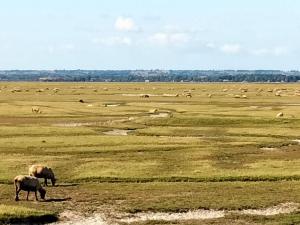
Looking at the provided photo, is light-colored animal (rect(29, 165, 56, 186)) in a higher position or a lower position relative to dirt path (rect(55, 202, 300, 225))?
higher

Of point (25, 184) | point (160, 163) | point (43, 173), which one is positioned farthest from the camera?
point (160, 163)

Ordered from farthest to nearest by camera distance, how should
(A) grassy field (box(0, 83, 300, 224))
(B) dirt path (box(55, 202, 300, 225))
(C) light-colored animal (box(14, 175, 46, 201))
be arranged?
(C) light-colored animal (box(14, 175, 46, 201)), (A) grassy field (box(0, 83, 300, 224)), (B) dirt path (box(55, 202, 300, 225))

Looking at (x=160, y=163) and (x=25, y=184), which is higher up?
(x=25, y=184)

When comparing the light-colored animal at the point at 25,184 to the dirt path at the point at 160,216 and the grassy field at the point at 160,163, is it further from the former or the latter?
the dirt path at the point at 160,216

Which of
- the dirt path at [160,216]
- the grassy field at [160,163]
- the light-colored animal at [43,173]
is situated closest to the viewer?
the dirt path at [160,216]

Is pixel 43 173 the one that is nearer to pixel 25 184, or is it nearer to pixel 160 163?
pixel 25 184

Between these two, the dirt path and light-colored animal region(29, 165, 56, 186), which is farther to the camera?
light-colored animal region(29, 165, 56, 186)

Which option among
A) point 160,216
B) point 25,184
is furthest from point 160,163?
point 160,216

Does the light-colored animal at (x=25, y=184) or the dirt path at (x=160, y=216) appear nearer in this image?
the dirt path at (x=160, y=216)

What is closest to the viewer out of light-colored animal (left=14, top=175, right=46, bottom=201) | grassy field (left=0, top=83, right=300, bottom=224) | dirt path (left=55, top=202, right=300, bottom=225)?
dirt path (left=55, top=202, right=300, bottom=225)

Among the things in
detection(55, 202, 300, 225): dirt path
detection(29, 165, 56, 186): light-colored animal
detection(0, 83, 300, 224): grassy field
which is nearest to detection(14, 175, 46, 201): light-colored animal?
detection(0, 83, 300, 224): grassy field

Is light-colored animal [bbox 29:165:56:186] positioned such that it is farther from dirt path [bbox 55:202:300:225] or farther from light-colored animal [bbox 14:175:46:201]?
dirt path [bbox 55:202:300:225]

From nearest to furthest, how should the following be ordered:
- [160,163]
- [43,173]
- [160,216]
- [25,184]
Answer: [160,216] < [25,184] < [43,173] < [160,163]

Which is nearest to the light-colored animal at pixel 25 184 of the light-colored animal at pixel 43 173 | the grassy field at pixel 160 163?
the grassy field at pixel 160 163
